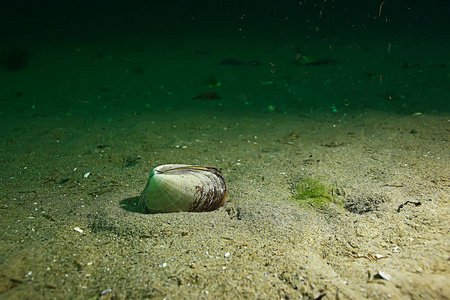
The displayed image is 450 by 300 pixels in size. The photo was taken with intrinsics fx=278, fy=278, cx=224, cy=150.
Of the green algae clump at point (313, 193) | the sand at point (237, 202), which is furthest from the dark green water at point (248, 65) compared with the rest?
the green algae clump at point (313, 193)

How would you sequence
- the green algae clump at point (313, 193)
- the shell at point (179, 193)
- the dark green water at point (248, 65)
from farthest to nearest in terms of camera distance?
the dark green water at point (248, 65) < the green algae clump at point (313, 193) < the shell at point (179, 193)

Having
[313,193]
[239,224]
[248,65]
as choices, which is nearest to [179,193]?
[239,224]

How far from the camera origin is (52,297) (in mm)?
1471

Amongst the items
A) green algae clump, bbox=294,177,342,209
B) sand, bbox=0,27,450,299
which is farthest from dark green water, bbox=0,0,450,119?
green algae clump, bbox=294,177,342,209

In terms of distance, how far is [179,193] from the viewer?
91.9 inches

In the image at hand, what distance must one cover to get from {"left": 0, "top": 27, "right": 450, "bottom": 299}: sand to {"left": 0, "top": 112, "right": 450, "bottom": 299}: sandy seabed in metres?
0.01

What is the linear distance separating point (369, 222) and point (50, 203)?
280 centimetres

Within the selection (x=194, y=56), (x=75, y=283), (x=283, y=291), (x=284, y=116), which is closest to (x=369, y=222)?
(x=283, y=291)

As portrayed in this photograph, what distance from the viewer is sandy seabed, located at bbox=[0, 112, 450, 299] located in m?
1.55

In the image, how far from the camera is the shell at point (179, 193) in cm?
232

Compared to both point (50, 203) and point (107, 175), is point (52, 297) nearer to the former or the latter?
point (50, 203)

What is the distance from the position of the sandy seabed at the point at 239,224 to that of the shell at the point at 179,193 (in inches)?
3.8

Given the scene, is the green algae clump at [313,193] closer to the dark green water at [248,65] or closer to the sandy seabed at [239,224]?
the sandy seabed at [239,224]

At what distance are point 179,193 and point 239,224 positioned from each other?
22.1 inches
